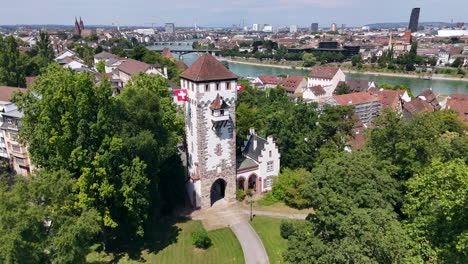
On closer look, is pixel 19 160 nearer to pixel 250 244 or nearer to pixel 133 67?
pixel 250 244

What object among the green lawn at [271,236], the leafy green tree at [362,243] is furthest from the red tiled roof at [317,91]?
the leafy green tree at [362,243]

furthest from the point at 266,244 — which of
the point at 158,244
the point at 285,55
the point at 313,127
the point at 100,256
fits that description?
the point at 285,55

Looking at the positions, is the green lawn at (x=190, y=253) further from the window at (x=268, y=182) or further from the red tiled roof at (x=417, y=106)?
the red tiled roof at (x=417, y=106)

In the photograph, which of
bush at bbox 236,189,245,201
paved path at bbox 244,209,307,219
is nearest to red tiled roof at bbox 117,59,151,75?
bush at bbox 236,189,245,201

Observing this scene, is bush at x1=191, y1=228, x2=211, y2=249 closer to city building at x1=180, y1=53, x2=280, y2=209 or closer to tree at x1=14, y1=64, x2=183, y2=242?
tree at x1=14, y1=64, x2=183, y2=242

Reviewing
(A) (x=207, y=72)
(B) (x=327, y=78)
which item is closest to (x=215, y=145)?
(A) (x=207, y=72)

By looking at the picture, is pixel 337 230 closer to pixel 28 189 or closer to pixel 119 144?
pixel 119 144
